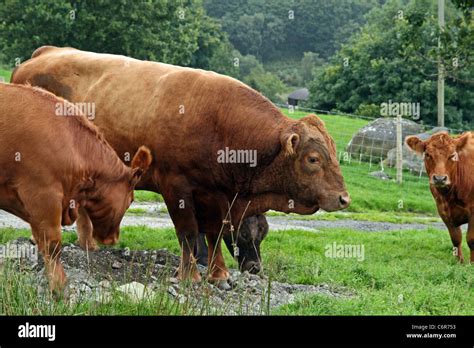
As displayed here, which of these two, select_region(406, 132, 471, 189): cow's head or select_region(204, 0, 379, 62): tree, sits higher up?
select_region(204, 0, 379, 62): tree

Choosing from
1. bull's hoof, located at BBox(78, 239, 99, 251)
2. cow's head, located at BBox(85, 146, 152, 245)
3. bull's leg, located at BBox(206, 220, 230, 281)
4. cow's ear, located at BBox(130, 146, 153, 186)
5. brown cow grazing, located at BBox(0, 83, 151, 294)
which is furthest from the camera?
bull's hoof, located at BBox(78, 239, 99, 251)

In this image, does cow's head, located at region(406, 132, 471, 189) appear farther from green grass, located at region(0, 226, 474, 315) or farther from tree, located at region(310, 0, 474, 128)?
tree, located at region(310, 0, 474, 128)

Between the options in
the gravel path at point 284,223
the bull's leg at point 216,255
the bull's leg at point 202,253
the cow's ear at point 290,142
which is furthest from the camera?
the gravel path at point 284,223

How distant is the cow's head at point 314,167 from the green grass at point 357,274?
838mm

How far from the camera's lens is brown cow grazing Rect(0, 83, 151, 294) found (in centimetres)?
869

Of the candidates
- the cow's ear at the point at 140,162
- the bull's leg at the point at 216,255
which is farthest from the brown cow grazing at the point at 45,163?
the bull's leg at the point at 216,255

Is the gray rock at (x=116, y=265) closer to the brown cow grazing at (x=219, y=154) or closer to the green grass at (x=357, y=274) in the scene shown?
the brown cow grazing at (x=219, y=154)

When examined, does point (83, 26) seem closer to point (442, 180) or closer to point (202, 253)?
point (442, 180)

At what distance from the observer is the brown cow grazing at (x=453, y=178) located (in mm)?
14742

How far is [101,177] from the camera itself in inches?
384

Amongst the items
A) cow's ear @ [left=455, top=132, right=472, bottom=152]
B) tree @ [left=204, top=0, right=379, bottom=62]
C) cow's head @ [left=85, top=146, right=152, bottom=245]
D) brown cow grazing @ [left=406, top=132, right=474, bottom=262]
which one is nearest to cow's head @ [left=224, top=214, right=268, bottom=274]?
cow's head @ [left=85, top=146, right=152, bottom=245]

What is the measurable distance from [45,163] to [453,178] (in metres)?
8.07

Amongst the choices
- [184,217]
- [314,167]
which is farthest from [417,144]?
[184,217]

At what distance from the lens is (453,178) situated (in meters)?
14.8
